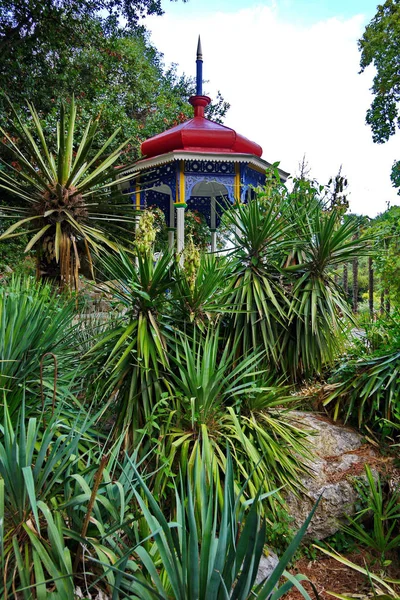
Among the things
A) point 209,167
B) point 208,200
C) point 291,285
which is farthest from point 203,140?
point 291,285

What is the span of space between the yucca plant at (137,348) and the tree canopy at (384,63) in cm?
1567

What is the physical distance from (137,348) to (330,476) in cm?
200

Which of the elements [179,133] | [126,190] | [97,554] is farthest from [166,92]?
[97,554]

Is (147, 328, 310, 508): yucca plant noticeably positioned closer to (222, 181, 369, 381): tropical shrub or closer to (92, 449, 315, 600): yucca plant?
(222, 181, 369, 381): tropical shrub

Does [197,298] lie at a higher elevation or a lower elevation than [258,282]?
lower

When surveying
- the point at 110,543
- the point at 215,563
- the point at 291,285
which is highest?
the point at 291,285

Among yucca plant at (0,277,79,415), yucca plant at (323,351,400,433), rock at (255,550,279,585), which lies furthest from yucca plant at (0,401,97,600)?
yucca plant at (323,351,400,433)

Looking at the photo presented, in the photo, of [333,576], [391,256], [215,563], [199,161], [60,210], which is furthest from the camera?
[199,161]

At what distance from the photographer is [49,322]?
3.21 metres

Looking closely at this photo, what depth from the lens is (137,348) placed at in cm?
320

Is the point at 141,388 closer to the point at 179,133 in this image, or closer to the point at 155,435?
the point at 155,435

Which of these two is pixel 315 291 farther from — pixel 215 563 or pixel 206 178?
pixel 206 178

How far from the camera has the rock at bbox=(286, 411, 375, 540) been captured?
3.34 m

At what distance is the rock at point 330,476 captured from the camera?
11.0 ft
